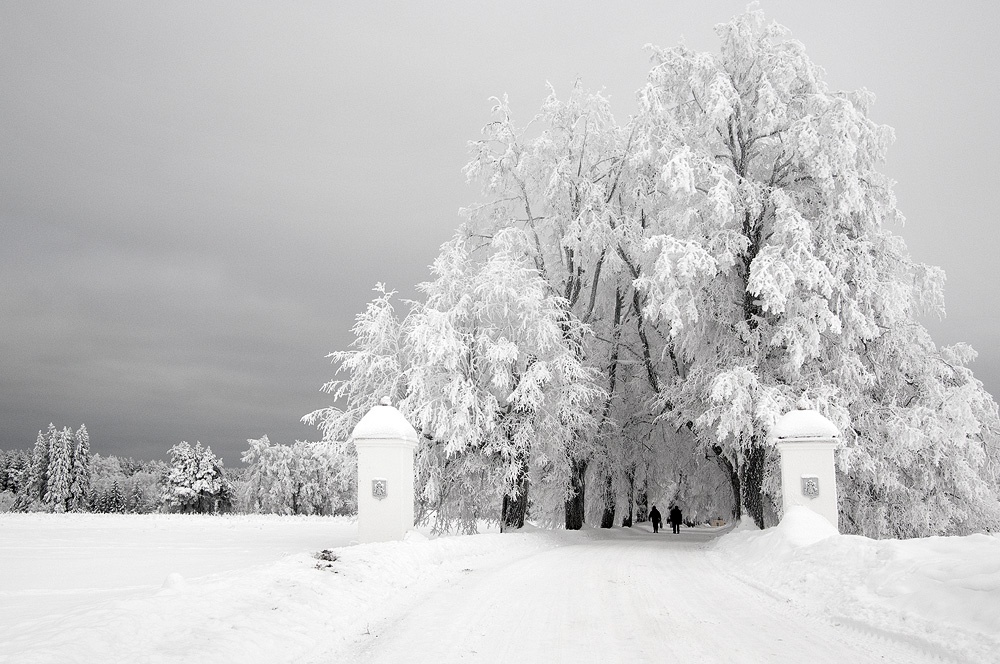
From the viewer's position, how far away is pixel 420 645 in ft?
21.5

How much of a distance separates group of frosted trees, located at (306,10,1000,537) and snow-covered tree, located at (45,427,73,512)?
65.3 m

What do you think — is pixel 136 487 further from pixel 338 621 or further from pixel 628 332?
pixel 338 621

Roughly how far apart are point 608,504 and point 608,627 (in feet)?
71.9

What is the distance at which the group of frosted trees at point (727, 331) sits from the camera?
1903 centimetres

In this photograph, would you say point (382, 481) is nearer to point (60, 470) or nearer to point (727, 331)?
point (727, 331)

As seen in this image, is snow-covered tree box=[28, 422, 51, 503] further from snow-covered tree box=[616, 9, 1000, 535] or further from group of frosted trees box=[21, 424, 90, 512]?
snow-covered tree box=[616, 9, 1000, 535]

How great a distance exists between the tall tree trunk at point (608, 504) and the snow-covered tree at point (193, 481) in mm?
53688

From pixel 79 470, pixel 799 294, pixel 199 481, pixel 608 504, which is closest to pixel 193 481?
pixel 199 481

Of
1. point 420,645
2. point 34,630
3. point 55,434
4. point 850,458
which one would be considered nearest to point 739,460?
point 850,458

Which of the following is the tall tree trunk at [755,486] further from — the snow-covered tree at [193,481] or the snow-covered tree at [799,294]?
the snow-covered tree at [193,481]

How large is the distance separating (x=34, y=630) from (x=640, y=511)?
32338mm

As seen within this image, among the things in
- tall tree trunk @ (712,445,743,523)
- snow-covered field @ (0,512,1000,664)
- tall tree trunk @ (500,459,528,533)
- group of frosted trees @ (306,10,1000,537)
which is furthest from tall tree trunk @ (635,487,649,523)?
snow-covered field @ (0,512,1000,664)

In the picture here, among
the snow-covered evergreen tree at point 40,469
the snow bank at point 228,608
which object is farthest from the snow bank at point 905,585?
the snow-covered evergreen tree at point 40,469

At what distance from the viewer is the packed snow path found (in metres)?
6.19
